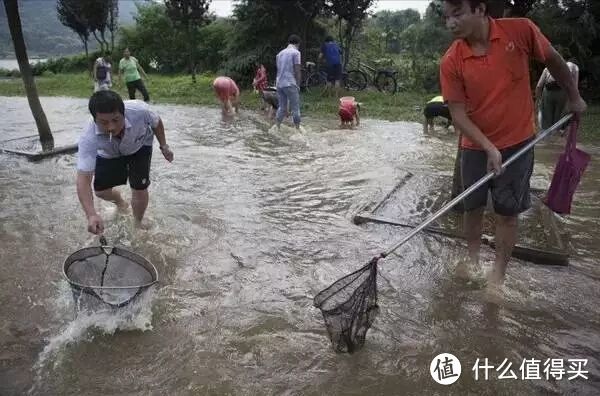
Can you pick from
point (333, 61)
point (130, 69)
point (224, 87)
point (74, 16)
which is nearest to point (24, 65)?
point (224, 87)

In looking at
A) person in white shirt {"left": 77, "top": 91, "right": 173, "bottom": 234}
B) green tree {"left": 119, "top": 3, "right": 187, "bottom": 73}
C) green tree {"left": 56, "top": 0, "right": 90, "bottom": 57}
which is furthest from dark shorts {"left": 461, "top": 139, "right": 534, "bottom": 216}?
green tree {"left": 56, "top": 0, "right": 90, "bottom": 57}

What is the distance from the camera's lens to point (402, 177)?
6.32 m

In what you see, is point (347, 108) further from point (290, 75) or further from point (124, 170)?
point (124, 170)

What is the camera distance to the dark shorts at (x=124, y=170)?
4.10 metres

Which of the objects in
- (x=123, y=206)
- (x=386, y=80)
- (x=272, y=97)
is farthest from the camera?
(x=386, y=80)

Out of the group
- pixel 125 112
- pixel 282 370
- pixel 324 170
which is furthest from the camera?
pixel 324 170

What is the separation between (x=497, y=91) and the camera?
114 inches

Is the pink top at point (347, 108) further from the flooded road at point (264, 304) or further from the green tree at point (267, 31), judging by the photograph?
the green tree at point (267, 31)

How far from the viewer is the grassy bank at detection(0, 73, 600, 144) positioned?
1173 centimetres

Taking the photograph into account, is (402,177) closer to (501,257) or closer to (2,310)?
(501,257)

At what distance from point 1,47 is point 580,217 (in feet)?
380

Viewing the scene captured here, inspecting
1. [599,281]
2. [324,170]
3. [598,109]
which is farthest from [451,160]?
[598,109]

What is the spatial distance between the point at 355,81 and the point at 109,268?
14.4 meters

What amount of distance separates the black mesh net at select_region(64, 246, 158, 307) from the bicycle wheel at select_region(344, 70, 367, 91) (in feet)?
45.7
